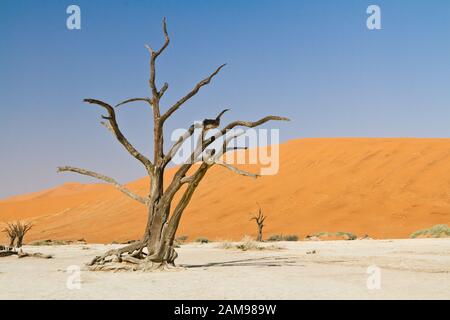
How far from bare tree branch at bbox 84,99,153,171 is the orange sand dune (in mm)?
22457

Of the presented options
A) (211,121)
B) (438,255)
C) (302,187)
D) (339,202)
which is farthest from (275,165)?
(211,121)

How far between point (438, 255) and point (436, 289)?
8492 millimetres

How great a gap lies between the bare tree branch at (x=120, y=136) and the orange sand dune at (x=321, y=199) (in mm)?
22457

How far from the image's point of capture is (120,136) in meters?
12.7

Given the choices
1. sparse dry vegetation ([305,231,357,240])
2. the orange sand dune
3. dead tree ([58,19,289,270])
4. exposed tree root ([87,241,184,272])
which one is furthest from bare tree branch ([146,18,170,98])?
the orange sand dune

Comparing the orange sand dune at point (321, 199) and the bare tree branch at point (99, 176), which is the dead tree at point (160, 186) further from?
the orange sand dune at point (321, 199)

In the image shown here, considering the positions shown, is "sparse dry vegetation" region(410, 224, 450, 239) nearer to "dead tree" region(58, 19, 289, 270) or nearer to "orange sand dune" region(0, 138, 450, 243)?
"orange sand dune" region(0, 138, 450, 243)

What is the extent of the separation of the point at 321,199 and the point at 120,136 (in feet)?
103

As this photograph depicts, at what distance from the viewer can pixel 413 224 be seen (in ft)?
110

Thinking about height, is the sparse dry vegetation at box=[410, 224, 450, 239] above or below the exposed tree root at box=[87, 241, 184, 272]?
below

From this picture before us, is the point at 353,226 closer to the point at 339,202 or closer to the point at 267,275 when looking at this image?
the point at 339,202

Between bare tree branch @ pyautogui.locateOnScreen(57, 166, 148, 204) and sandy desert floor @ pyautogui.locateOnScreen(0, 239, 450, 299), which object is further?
bare tree branch @ pyautogui.locateOnScreen(57, 166, 148, 204)

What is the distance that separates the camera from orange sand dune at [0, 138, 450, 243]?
3606 cm
